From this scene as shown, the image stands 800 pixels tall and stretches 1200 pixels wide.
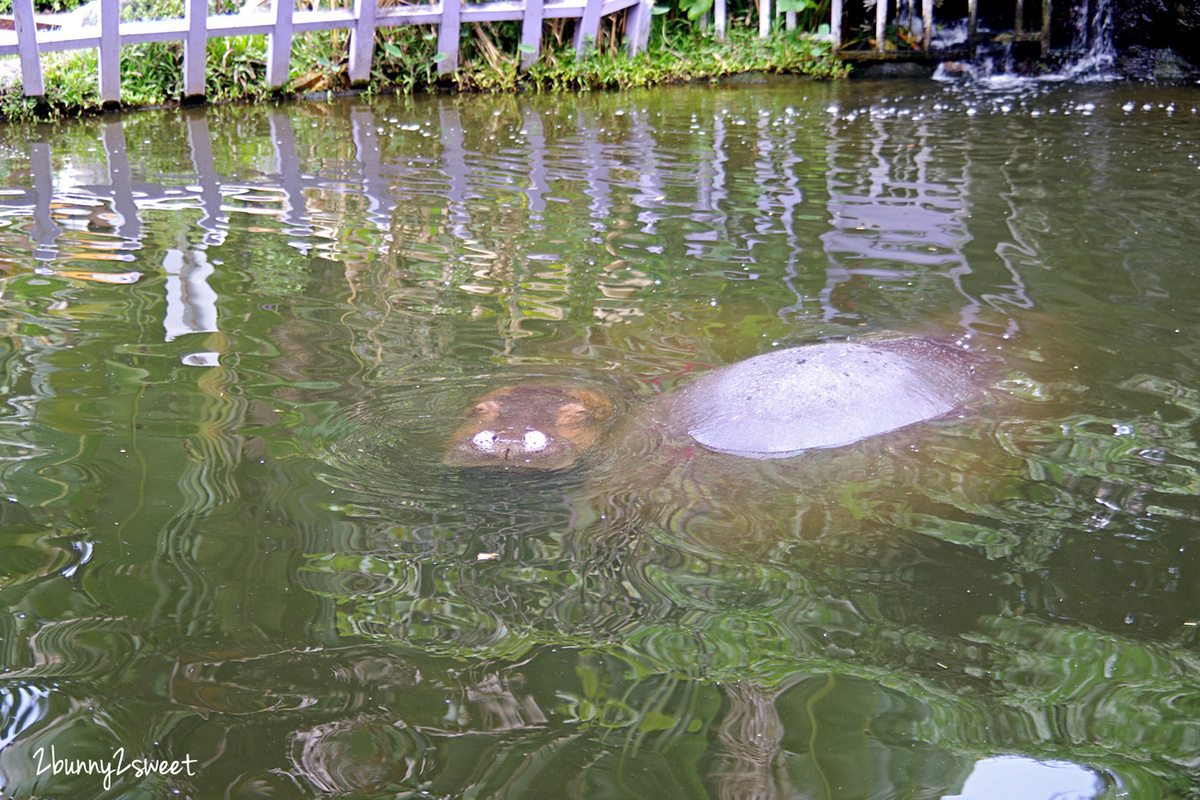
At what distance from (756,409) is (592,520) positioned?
0.74 metres

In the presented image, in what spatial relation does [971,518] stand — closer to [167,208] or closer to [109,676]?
[109,676]

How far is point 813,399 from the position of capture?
3.14 m

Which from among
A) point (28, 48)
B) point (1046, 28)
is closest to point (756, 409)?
point (28, 48)

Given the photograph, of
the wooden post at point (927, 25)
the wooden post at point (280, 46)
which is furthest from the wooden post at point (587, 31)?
the wooden post at point (927, 25)

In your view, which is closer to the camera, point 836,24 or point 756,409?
point 756,409

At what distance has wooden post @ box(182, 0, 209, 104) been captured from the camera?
9.02 m

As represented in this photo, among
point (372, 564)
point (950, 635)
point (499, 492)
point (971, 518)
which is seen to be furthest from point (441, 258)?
point (950, 635)

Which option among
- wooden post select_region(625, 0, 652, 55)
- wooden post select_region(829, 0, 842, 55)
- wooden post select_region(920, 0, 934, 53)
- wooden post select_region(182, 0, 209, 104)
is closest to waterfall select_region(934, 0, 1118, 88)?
wooden post select_region(920, 0, 934, 53)

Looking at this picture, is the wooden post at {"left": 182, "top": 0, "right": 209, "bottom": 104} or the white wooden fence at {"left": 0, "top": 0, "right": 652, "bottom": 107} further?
the wooden post at {"left": 182, "top": 0, "right": 209, "bottom": 104}

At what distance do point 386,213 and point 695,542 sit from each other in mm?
3714

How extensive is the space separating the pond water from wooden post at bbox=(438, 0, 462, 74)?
5.28 m

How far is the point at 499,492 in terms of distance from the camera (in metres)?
2.84

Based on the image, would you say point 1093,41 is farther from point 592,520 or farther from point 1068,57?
point 592,520

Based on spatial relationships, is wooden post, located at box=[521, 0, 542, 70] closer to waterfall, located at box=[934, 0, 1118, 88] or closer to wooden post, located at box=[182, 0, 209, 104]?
wooden post, located at box=[182, 0, 209, 104]
